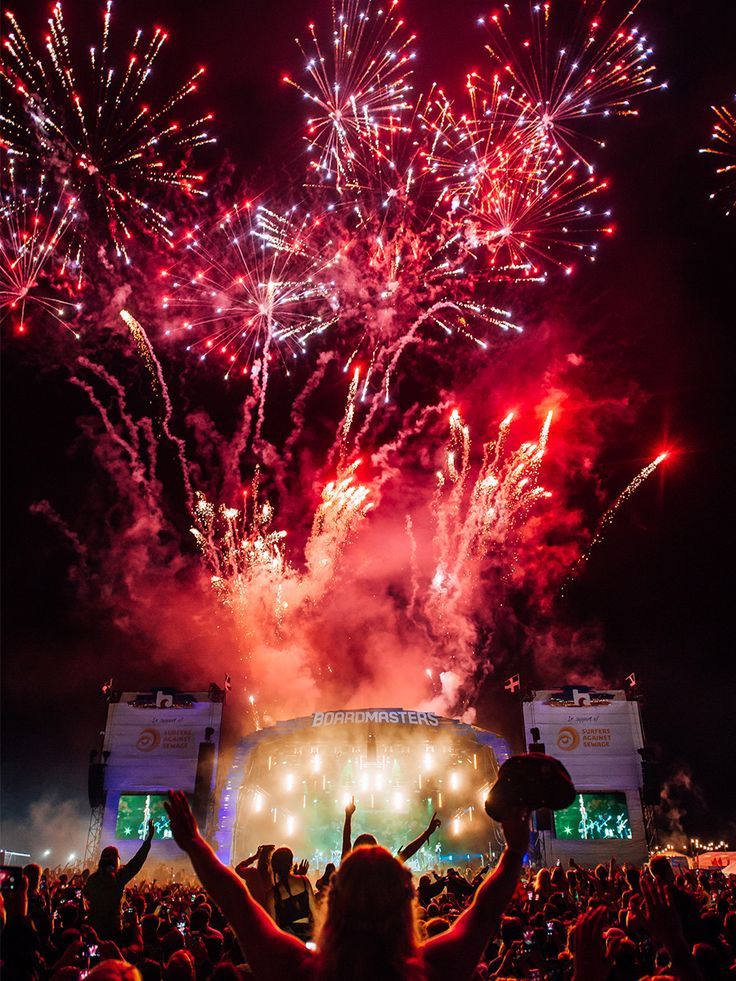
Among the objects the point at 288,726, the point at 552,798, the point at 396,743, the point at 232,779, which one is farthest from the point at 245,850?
the point at 552,798

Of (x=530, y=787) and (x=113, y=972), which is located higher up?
(x=530, y=787)

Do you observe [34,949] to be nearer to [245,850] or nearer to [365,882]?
[365,882]

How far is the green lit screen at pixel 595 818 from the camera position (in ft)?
95.8

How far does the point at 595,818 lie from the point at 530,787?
→ 31.1 m

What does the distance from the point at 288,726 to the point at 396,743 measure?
4669mm

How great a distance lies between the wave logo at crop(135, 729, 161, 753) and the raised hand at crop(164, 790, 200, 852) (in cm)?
3189

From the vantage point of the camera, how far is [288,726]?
99.7ft

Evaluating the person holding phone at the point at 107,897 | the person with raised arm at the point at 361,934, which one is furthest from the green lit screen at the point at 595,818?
the person with raised arm at the point at 361,934

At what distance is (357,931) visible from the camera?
1893 mm

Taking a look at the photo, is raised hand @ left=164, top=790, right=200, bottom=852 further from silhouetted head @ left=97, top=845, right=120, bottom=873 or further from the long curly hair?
silhouetted head @ left=97, top=845, right=120, bottom=873

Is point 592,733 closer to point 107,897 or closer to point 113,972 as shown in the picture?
point 107,897

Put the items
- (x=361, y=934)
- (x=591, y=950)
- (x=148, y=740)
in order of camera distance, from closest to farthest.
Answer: (x=361, y=934)
(x=591, y=950)
(x=148, y=740)

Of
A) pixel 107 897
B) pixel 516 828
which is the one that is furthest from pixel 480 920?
pixel 107 897

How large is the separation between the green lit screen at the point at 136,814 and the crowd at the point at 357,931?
2540cm
